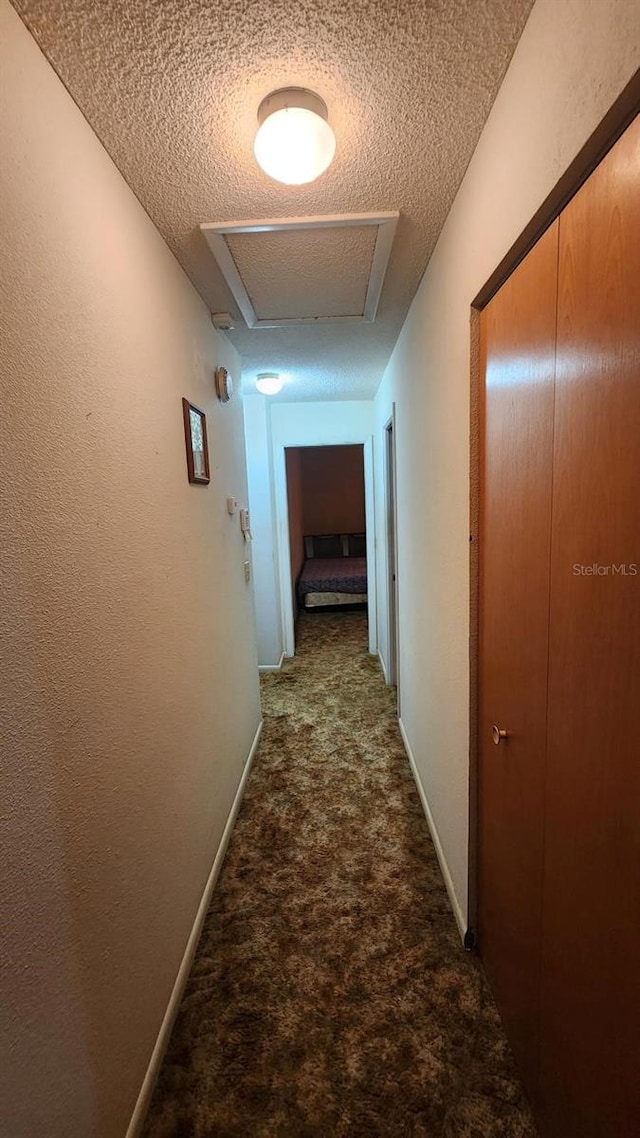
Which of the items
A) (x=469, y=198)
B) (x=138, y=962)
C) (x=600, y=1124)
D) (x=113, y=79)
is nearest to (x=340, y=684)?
(x=138, y=962)

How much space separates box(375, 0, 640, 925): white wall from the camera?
26.9 inches

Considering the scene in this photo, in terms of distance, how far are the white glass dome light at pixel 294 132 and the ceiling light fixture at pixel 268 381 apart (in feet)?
6.78

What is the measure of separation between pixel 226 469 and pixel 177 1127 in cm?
226

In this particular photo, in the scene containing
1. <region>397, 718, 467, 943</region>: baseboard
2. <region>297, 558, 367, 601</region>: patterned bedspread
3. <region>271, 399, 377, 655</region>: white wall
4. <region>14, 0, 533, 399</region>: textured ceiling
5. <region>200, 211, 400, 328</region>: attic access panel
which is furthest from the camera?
Result: <region>297, 558, 367, 601</region>: patterned bedspread

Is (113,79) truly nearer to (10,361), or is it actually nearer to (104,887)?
(10,361)

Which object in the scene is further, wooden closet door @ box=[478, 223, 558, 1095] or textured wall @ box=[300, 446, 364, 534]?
textured wall @ box=[300, 446, 364, 534]

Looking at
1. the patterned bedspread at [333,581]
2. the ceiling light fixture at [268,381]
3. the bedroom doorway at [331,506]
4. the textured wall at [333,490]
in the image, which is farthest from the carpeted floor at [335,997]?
the textured wall at [333,490]

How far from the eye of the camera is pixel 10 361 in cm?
74

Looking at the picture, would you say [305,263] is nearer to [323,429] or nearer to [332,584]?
[323,429]

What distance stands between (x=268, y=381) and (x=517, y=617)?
2.60 m

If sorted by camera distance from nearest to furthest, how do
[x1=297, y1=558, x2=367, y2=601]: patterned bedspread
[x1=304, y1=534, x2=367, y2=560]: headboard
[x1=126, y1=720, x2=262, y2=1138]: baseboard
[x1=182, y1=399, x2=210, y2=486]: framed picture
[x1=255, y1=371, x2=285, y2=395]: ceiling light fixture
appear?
[x1=126, y1=720, x2=262, y2=1138]: baseboard < [x1=182, y1=399, x2=210, y2=486]: framed picture < [x1=255, y1=371, x2=285, y2=395]: ceiling light fixture < [x1=297, y1=558, x2=367, y2=601]: patterned bedspread < [x1=304, y1=534, x2=367, y2=560]: headboard

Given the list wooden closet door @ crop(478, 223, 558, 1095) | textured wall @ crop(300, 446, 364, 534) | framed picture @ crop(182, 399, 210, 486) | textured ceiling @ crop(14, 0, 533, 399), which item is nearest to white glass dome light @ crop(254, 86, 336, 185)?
textured ceiling @ crop(14, 0, 533, 399)

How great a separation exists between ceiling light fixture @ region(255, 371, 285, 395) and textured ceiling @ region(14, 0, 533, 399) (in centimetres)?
158

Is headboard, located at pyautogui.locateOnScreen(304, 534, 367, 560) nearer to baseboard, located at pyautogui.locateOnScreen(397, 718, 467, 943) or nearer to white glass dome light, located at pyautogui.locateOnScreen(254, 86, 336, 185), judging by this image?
baseboard, located at pyautogui.locateOnScreen(397, 718, 467, 943)
